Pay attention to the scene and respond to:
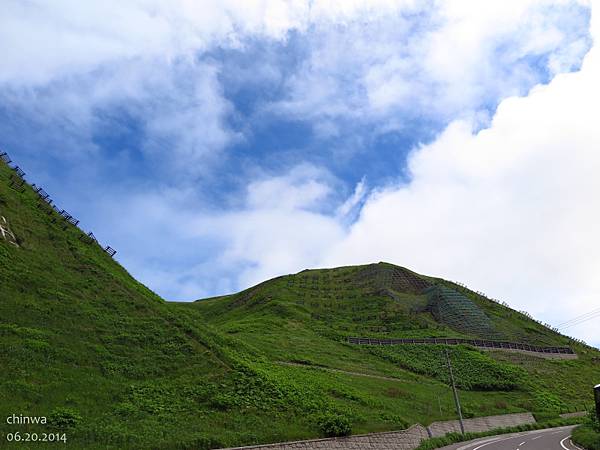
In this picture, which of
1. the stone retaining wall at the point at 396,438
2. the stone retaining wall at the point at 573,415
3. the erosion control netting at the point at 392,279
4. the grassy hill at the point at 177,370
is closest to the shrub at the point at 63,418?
the grassy hill at the point at 177,370

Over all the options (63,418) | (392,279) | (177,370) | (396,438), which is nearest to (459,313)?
(392,279)

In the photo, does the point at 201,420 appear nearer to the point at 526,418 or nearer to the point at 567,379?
the point at 526,418

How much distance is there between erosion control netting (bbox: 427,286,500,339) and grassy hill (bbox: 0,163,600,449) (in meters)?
11.7

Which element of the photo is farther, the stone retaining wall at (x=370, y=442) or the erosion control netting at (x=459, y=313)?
the erosion control netting at (x=459, y=313)

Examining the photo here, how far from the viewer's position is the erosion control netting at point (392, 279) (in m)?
120

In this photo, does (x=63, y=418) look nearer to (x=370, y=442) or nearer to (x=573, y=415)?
(x=370, y=442)

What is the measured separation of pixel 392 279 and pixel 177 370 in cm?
9349

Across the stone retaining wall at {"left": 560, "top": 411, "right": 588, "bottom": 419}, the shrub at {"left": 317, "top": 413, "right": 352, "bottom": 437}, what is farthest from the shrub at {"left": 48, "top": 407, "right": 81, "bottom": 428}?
the stone retaining wall at {"left": 560, "top": 411, "right": 588, "bottom": 419}

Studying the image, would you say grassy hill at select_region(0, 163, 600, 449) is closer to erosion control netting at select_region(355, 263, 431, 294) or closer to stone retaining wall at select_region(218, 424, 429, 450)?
stone retaining wall at select_region(218, 424, 429, 450)

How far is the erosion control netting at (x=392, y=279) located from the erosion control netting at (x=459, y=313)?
7576mm

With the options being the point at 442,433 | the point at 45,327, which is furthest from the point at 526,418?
the point at 45,327

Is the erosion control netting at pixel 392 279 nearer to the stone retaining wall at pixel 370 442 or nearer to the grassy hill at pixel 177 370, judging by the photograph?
the grassy hill at pixel 177 370

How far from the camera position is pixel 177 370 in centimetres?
3594

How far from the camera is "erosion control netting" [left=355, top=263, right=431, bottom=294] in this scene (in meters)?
120
